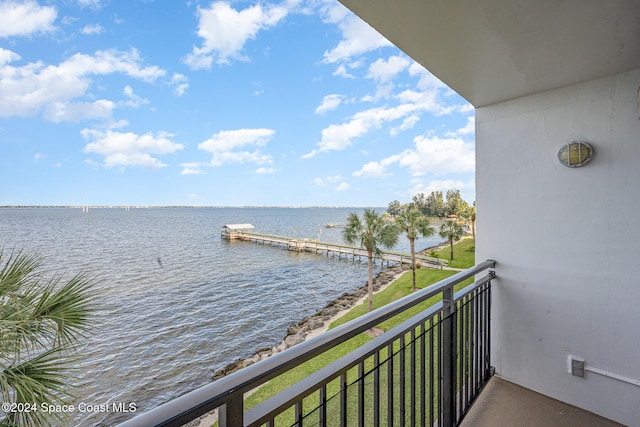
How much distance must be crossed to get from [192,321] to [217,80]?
69.8ft

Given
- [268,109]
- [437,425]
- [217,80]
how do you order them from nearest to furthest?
[437,425] → [217,80] → [268,109]

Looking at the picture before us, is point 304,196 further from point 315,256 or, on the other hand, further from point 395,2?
point 395,2

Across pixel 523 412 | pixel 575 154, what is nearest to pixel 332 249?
pixel 523 412

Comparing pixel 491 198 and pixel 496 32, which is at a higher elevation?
pixel 496 32

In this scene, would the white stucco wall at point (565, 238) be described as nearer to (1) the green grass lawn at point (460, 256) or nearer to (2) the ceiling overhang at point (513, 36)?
(2) the ceiling overhang at point (513, 36)

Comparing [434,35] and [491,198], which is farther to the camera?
[491,198]

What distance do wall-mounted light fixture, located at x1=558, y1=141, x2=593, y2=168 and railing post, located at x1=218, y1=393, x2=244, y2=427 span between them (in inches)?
85.0

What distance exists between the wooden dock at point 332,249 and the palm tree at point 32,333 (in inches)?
608

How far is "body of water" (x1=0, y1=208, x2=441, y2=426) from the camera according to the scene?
7.91m

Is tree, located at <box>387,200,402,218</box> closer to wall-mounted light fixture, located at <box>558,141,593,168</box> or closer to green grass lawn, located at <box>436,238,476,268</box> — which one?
green grass lawn, located at <box>436,238,476,268</box>

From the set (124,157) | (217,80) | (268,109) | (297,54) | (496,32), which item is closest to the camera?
(496,32)

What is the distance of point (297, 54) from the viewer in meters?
19.6

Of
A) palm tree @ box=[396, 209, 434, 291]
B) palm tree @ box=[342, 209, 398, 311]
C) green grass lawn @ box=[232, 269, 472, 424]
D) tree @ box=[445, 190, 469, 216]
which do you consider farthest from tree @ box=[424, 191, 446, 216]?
palm tree @ box=[342, 209, 398, 311]

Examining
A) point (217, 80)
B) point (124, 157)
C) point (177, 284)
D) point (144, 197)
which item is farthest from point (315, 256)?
point (124, 157)
